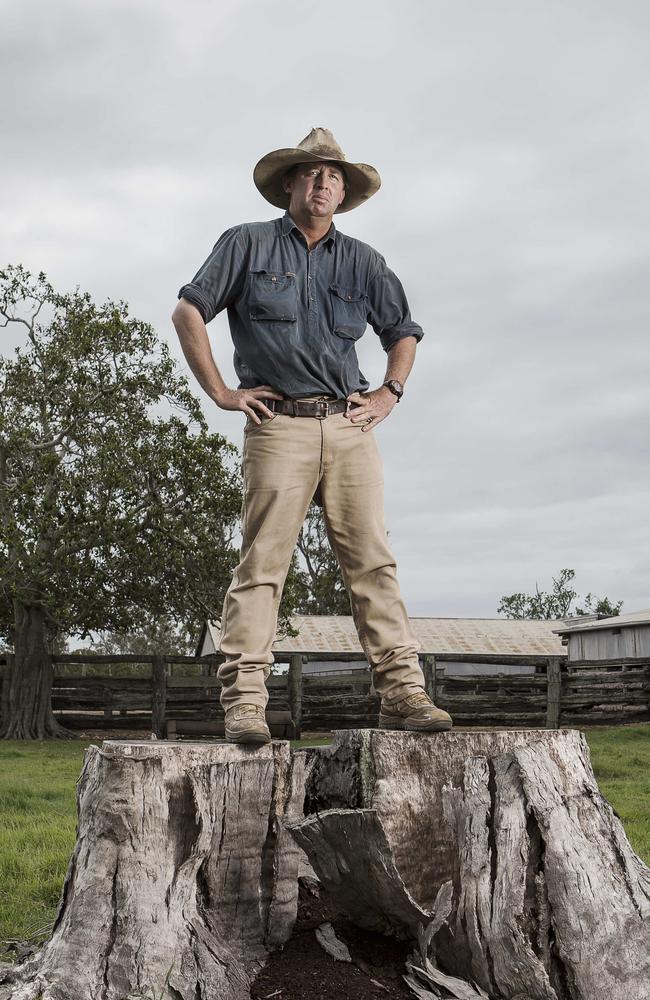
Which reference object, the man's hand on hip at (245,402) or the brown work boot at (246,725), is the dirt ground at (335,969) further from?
the man's hand on hip at (245,402)

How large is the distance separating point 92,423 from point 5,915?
15.7 meters

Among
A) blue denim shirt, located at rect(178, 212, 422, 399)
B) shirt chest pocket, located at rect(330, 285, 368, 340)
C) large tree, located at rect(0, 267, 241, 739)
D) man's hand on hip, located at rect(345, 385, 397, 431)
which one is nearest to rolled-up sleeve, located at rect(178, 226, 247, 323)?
blue denim shirt, located at rect(178, 212, 422, 399)

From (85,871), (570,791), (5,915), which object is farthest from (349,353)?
(5,915)

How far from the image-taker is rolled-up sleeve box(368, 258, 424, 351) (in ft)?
14.8

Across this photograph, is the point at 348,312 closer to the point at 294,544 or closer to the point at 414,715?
the point at 294,544

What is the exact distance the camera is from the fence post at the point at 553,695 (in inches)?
795

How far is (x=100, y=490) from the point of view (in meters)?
19.5

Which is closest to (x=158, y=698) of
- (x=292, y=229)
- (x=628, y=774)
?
(x=628, y=774)

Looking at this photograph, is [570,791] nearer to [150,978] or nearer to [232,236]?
[150,978]

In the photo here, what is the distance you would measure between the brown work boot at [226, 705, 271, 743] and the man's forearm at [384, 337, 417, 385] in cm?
158

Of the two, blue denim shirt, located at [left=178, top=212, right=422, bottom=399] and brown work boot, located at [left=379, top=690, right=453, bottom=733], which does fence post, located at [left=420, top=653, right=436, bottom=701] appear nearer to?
brown work boot, located at [left=379, top=690, right=453, bottom=733]

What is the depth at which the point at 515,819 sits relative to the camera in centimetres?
352

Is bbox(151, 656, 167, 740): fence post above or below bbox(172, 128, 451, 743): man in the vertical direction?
below

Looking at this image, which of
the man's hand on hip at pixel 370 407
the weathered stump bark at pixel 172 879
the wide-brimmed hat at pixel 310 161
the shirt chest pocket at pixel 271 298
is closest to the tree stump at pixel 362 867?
the weathered stump bark at pixel 172 879
